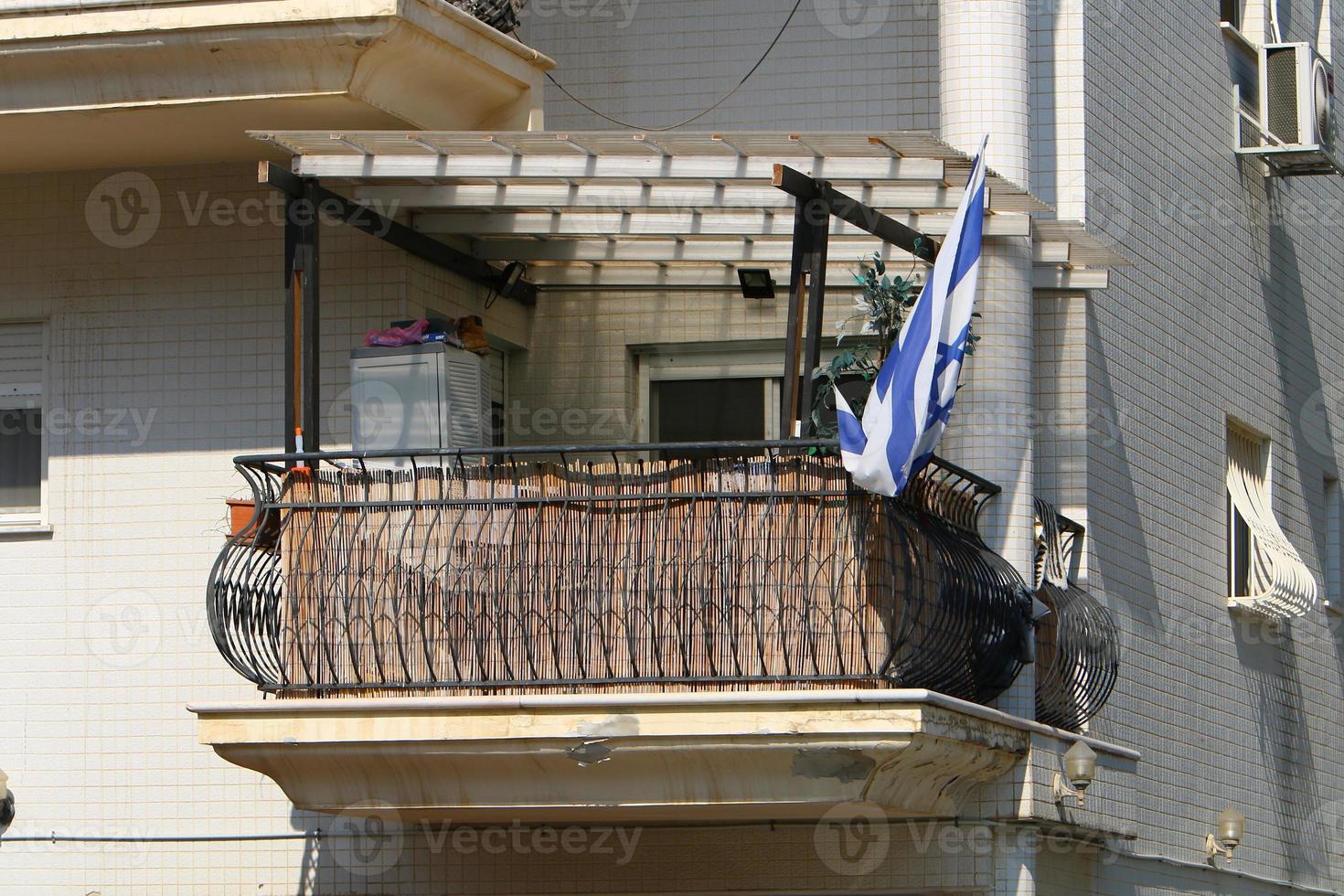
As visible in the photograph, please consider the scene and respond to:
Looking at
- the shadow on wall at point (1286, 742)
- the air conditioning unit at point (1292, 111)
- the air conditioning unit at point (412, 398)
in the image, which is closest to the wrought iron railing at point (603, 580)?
the air conditioning unit at point (412, 398)

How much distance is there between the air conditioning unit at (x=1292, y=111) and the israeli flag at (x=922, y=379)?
6361mm

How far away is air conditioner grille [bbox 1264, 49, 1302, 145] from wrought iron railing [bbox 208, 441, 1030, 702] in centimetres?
613

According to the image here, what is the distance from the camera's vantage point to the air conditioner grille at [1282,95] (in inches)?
629

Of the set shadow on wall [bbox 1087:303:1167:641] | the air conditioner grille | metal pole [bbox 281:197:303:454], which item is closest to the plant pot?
metal pole [bbox 281:197:303:454]

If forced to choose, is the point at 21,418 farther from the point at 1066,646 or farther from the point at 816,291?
the point at 1066,646

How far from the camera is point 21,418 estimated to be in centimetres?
1324

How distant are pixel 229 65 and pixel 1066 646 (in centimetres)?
543

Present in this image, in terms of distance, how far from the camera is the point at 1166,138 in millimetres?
14664

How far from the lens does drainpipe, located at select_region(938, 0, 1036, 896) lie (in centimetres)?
1212

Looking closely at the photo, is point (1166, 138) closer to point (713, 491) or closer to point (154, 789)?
point (713, 491)

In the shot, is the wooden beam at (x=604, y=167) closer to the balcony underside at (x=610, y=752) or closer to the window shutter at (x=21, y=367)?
the balcony underside at (x=610, y=752)

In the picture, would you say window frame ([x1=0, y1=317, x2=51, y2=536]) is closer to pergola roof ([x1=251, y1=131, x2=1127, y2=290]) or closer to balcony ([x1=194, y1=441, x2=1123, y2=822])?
balcony ([x1=194, y1=441, x2=1123, y2=822])

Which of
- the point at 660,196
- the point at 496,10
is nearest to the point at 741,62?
the point at 496,10

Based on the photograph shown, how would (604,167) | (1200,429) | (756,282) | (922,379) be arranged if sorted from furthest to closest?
(1200,429), (756,282), (604,167), (922,379)
